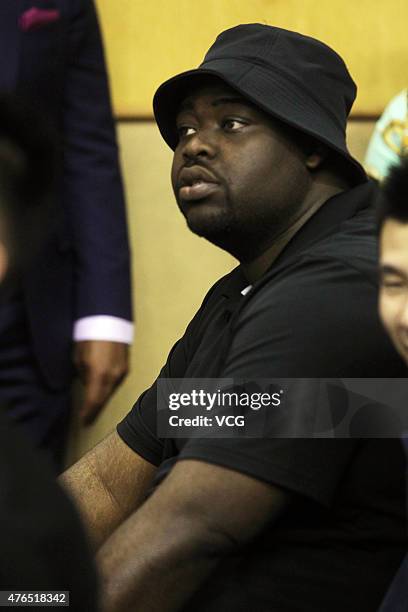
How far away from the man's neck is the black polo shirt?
24 cm

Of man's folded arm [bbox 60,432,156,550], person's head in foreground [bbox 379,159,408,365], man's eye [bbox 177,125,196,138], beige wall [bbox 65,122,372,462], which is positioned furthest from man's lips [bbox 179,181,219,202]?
beige wall [bbox 65,122,372,462]

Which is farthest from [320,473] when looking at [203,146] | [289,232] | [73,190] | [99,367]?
[73,190]

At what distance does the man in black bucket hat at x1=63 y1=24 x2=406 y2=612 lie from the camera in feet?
4.95

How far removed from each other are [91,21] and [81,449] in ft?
2.82

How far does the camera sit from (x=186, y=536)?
1503mm

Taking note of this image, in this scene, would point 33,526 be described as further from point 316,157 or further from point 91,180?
point 91,180

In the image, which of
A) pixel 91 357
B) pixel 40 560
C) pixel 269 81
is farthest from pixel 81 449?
pixel 40 560

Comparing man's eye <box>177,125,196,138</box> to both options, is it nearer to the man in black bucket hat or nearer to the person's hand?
the man in black bucket hat

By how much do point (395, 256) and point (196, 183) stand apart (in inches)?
21.4

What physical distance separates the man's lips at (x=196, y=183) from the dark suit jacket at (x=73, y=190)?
1.68ft

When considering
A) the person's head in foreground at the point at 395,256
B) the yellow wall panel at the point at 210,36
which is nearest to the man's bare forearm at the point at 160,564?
the person's head in foreground at the point at 395,256

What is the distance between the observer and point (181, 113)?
194cm

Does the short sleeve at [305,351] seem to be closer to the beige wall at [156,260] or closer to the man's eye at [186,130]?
the man's eye at [186,130]

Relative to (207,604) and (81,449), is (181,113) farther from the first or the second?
(81,449)
